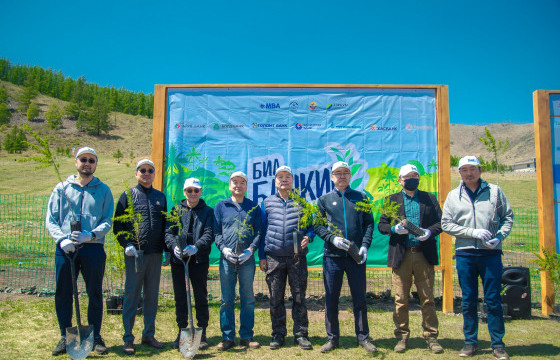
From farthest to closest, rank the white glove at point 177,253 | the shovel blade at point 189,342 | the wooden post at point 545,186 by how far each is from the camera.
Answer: the wooden post at point 545,186
the white glove at point 177,253
the shovel blade at point 189,342

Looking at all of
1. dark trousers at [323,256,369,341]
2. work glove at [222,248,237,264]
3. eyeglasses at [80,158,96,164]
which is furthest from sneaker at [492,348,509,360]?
eyeglasses at [80,158,96,164]

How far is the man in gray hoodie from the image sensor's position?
14.1ft

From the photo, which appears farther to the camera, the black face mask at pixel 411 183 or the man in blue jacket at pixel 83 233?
the black face mask at pixel 411 183

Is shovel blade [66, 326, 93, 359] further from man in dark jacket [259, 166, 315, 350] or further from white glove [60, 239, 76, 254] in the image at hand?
man in dark jacket [259, 166, 315, 350]

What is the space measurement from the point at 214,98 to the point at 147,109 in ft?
400

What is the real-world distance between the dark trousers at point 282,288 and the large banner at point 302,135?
6.45 feet

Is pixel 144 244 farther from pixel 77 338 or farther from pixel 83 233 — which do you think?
pixel 77 338

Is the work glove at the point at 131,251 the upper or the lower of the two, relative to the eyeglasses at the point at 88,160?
lower

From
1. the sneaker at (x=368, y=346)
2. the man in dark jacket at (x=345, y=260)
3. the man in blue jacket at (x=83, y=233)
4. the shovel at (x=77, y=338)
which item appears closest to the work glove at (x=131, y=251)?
the man in blue jacket at (x=83, y=233)

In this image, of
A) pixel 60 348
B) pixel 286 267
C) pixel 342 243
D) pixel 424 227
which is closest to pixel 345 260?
pixel 342 243

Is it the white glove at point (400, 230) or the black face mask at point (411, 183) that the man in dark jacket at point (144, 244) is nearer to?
the white glove at point (400, 230)

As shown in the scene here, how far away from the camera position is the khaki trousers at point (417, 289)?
14.7ft

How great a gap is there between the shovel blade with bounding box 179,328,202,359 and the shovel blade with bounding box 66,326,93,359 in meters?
0.97

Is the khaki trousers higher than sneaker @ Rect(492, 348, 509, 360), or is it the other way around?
the khaki trousers
